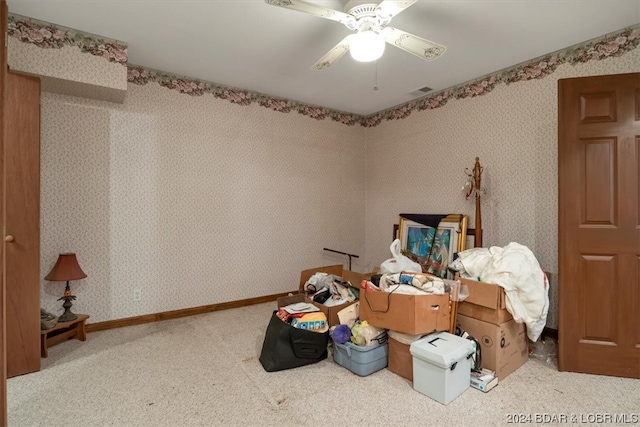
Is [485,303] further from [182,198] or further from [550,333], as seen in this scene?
[182,198]

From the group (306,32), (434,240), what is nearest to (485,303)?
(434,240)

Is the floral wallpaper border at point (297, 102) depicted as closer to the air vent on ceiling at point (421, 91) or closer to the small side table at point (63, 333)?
the air vent on ceiling at point (421, 91)

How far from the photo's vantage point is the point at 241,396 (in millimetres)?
1975

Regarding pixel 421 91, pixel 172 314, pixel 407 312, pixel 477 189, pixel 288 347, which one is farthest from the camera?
pixel 421 91

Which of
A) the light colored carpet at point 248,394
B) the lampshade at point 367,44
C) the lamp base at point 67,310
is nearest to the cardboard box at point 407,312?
the light colored carpet at point 248,394

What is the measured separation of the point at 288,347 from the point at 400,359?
794mm

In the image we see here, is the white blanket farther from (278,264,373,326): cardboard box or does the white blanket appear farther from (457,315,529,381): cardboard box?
(278,264,373,326): cardboard box

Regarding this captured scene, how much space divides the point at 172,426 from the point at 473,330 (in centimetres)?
201

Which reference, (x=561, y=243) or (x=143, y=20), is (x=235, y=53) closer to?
(x=143, y=20)

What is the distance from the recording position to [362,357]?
7.18ft

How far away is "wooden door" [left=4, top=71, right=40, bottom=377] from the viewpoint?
2.14 m

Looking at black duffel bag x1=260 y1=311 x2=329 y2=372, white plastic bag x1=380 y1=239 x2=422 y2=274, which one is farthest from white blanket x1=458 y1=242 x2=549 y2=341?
black duffel bag x1=260 y1=311 x2=329 y2=372

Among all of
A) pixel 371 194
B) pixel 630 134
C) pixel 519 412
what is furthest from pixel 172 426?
pixel 371 194

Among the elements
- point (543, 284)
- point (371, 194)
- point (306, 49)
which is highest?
point (306, 49)
